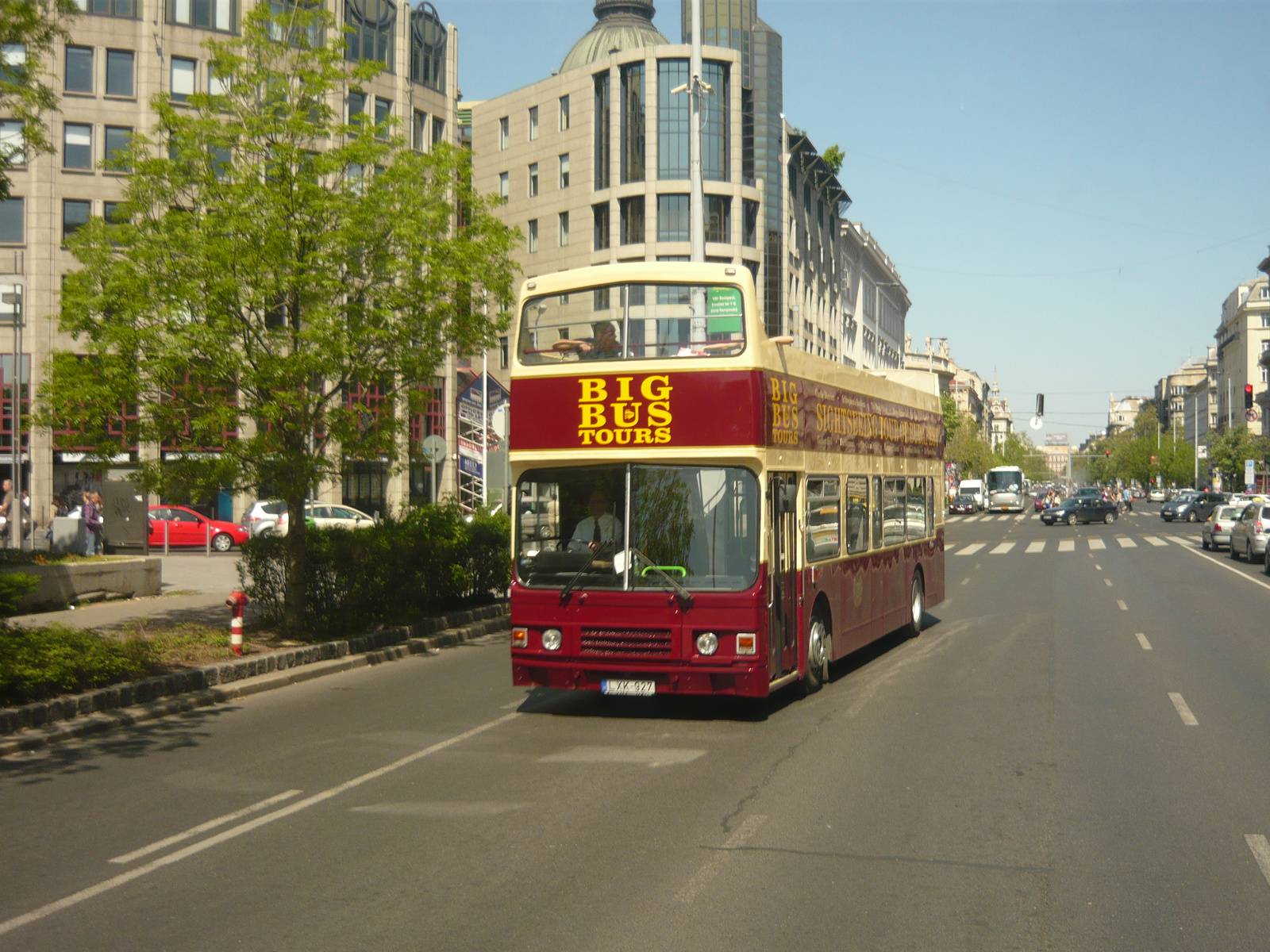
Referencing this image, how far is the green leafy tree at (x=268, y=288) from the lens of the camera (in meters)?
13.1

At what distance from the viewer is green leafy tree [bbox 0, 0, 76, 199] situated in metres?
9.77

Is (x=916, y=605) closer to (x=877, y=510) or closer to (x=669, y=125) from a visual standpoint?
(x=877, y=510)

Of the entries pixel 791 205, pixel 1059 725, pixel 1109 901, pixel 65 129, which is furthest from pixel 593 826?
pixel 791 205

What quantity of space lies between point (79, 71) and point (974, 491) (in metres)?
73.3

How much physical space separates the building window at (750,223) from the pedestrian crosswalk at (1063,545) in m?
21.9

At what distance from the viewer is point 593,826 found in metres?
6.85

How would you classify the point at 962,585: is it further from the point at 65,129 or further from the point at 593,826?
the point at 65,129

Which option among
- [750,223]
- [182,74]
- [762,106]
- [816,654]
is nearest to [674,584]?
[816,654]

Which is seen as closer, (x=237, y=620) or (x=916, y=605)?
(x=237, y=620)

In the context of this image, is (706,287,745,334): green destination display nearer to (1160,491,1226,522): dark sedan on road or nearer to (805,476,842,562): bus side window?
(805,476,842,562): bus side window

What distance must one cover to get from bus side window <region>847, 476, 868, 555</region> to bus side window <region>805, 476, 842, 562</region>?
399 millimetres

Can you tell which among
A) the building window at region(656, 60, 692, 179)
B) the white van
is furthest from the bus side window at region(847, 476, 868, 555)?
the white van

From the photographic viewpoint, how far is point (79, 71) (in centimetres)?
4753

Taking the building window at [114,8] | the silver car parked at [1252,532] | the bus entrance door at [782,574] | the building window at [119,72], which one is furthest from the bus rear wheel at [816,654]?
the building window at [114,8]
